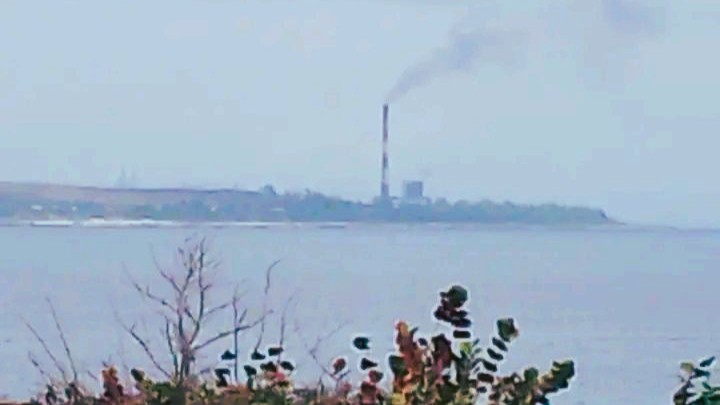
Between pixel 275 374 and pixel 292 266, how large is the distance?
24902 millimetres

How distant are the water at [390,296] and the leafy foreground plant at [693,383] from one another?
759mm

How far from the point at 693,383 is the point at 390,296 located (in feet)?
59.4

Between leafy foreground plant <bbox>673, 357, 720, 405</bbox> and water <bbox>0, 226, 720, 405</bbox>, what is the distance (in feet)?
2.49

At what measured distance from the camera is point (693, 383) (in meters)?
3.39

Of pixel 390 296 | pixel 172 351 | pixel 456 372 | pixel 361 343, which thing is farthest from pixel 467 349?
pixel 390 296

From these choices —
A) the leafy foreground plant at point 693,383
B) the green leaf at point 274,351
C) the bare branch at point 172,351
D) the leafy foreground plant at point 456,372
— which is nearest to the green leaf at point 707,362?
the leafy foreground plant at point 693,383

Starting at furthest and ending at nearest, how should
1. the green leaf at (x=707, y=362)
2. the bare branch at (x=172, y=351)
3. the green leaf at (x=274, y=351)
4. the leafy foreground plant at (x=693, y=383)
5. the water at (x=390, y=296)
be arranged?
A: the water at (x=390, y=296) < the bare branch at (x=172, y=351) < the green leaf at (x=274, y=351) < the green leaf at (x=707, y=362) < the leafy foreground plant at (x=693, y=383)

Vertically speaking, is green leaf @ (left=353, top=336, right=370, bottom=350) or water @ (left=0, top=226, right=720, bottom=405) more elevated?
green leaf @ (left=353, top=336, right=370, bottom=350)

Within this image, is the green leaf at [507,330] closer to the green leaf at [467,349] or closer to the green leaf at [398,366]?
the green leaf at [467,349]

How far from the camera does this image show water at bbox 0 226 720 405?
31.2ft

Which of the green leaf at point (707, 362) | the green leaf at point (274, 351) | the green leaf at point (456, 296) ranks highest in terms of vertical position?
the green leaf at point (456, 296)

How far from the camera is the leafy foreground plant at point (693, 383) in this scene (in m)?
3.28

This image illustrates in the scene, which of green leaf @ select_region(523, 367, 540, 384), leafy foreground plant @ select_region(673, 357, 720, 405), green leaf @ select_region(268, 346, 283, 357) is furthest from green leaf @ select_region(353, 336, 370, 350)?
leafy foreground plant @ select_region(673, 357, 720, 405)

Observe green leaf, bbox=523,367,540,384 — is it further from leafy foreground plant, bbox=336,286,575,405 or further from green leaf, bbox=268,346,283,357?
green leaf, bbox=268,346,283,357
